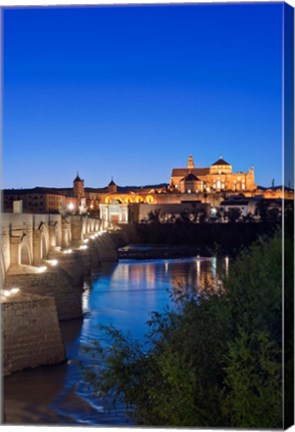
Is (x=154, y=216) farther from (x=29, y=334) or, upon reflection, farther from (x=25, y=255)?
(x=29, y=334)

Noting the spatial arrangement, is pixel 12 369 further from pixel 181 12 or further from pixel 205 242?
pixel 205 242

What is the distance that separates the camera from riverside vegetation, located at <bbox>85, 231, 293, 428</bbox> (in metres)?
2.74

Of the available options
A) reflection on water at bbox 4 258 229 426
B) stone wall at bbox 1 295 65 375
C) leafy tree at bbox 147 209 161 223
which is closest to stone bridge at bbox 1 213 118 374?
stone wall at bbox 1 295 65 375

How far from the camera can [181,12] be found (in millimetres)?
2934

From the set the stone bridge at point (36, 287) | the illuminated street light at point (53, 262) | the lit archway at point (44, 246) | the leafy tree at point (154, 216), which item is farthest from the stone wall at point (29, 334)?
the leafy tree at point (154, 216)

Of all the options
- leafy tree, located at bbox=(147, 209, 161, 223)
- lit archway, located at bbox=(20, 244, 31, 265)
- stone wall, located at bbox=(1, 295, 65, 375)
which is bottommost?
stone wall, located at bbox=(1, 295, 65, 375)

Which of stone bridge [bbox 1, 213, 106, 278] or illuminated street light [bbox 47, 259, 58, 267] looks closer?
stone bridge [bbox 1, 213, 106, 278]

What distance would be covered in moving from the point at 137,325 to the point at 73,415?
2.99 meters

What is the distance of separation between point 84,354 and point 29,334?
720 mm

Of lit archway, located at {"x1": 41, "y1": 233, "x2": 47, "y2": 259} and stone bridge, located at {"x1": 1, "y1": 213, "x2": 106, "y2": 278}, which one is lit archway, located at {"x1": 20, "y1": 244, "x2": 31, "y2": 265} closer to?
stone bridge, located at {"x1": 1, "y1": 213, "x2": 106, "y2": 278}

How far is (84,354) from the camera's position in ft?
18.0

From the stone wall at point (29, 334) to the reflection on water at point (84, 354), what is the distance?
0.08 m

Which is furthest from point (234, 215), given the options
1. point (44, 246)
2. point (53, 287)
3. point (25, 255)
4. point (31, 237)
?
point (53, 287)

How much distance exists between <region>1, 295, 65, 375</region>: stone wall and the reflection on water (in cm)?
8
